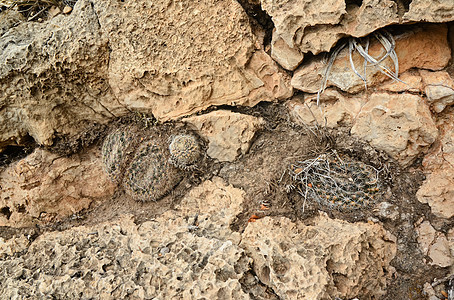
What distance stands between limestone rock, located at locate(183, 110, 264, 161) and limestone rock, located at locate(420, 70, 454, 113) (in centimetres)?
129

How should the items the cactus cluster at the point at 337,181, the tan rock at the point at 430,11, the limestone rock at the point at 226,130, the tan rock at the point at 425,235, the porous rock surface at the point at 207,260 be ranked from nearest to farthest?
the tan rock at the point at 430,11 → the porous rock surface at the point at 207,260 → the tan rock at the point at 425,235 → the cactus cluster at the point at 337,181 → the limestone rock at the point at 226,130

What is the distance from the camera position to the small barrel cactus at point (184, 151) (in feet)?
9.13

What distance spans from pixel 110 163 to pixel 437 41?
9.32 feet

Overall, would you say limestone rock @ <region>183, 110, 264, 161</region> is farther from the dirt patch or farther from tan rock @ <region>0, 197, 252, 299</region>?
tan rock @ <region>0, 197, 252, 299</region>

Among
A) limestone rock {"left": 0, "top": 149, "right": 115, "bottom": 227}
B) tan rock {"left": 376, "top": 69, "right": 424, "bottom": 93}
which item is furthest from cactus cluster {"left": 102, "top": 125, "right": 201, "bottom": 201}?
tan rock {"left": 376, "top": 69, "right": 424, "bottom": 93}

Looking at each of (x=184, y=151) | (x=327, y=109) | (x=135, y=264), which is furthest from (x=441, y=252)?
(x=135, y=264)

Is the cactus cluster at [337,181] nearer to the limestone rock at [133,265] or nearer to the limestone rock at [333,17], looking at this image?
the limestone rock at [133,265]

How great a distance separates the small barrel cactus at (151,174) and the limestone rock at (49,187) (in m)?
0.37

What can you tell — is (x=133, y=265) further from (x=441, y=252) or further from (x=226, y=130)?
(x=441, y=252)

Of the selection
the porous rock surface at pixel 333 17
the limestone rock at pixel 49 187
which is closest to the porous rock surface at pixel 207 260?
the limestone rock at pixel 49 187

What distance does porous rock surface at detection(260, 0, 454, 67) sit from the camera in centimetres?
205

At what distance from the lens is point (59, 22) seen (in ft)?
9.51

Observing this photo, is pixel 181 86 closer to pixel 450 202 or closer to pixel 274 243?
pixel 274 243

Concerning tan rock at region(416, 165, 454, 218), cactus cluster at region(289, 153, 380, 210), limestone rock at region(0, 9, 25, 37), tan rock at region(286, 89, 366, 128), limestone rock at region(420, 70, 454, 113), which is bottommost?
tan rock at region(416, 165, 454, 218)
